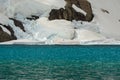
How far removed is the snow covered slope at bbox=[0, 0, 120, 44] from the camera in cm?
11506

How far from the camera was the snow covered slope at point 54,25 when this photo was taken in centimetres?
11506

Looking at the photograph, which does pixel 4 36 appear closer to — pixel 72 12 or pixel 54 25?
pixel 54 25

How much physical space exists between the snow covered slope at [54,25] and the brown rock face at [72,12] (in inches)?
61.5

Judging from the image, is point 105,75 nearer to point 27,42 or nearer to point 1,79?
point 1,79

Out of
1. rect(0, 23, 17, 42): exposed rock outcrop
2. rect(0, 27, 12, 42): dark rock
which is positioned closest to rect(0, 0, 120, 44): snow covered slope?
rect(0, 23, 17, 42): exposed rock outcrop

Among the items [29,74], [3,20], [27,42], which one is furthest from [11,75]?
[3,20]

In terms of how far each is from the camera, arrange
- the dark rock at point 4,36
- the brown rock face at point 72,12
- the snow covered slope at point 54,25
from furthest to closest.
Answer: the brown rock face at point 72,12 < the snow covered slope at point 54,25 < the dark rock at point 4,36

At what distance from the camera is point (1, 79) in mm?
29391

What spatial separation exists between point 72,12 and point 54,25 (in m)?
9.75

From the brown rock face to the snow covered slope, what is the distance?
156 cm

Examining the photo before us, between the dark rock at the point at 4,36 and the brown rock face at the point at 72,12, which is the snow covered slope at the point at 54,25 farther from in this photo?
the dark rock at the point at 4,36

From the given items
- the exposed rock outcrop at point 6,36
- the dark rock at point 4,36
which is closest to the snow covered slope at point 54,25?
the exposed rock outcrop at point 6,36

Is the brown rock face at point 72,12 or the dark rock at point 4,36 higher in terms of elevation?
the dark rock at point 4,36

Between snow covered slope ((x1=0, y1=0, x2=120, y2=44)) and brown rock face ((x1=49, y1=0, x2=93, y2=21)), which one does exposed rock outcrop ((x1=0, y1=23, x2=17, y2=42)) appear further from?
brown rock face ((x1=49, y1=0, x2=93, y2=21))
